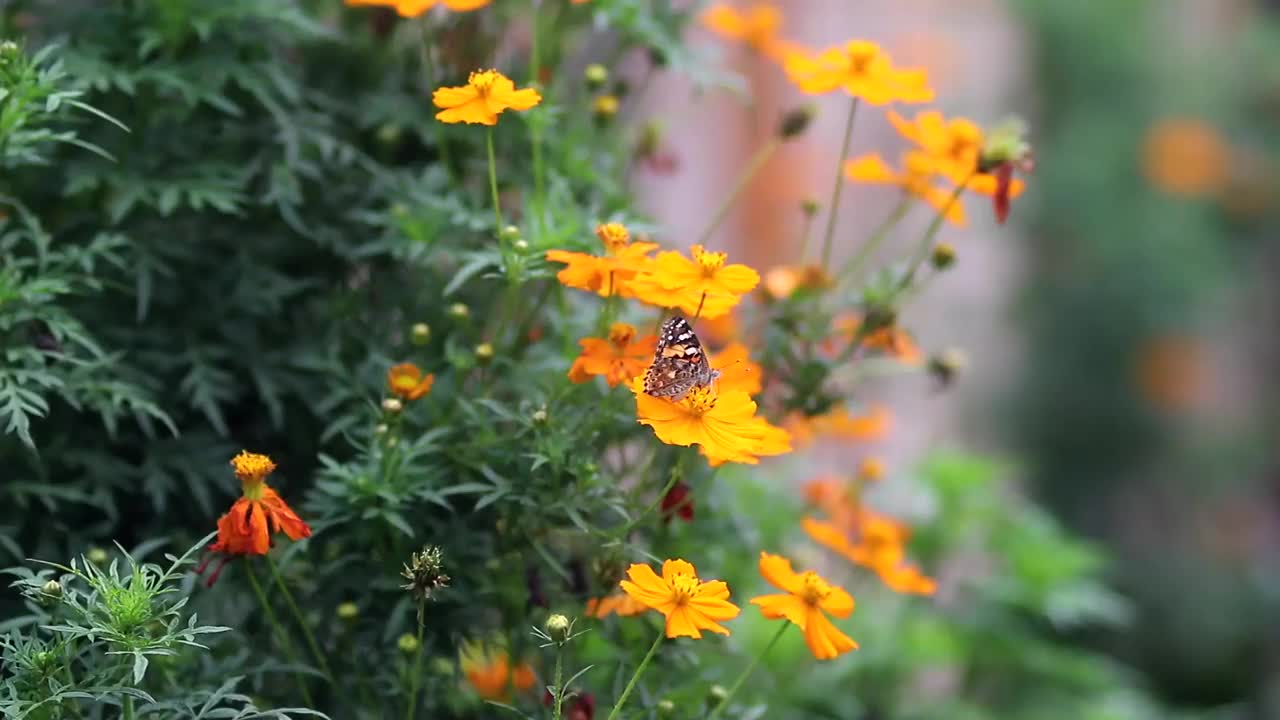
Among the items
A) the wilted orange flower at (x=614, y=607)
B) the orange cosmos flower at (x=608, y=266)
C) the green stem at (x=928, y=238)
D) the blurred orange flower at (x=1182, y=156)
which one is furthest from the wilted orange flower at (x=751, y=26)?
the blurred orange flower at (x=1182, y=156)

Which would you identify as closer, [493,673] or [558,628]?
[558,628]

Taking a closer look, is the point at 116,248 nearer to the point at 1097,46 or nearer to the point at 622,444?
the point at 622,444

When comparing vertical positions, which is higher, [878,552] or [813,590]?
[813,590]

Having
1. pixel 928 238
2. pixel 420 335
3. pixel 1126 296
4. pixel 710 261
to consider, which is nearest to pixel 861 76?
pixel 928 238

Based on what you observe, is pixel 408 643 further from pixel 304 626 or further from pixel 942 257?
pixel 942 257

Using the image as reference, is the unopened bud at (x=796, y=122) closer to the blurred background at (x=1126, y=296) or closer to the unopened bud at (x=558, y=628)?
the unopened bud at (x=558, y=628)

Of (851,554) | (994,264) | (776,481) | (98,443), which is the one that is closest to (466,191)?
(98,443)
